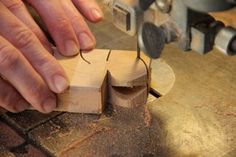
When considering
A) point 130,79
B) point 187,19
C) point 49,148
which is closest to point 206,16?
point 187,19

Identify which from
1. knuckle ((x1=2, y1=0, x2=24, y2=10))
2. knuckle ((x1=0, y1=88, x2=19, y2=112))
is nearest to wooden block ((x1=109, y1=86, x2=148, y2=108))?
knuckle ((x1=0, y1=88, x2=19, y2=112))

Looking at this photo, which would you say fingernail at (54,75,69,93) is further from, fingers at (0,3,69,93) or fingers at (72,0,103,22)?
fingers at (72,0,103,22)

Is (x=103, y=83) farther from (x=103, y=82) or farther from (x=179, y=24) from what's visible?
(x=179, y=24)

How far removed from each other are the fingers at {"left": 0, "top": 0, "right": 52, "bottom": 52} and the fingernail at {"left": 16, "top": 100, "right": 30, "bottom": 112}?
146mm

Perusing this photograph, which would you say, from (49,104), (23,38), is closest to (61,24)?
(23,38)

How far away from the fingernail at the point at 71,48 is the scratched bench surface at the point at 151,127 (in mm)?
149

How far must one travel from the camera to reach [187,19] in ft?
2.45

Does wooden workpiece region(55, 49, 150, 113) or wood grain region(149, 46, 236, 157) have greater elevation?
wooden workpiece region(55, 49, 150, 113)

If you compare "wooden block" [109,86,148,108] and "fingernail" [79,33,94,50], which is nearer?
"wooden block" [109,86,148,108]

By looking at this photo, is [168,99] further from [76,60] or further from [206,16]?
[206,16]

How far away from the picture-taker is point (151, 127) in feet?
3.26

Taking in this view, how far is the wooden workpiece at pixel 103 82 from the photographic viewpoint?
101 cm

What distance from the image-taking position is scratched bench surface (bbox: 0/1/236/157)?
942mm

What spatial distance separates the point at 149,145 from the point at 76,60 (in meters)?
0.27
